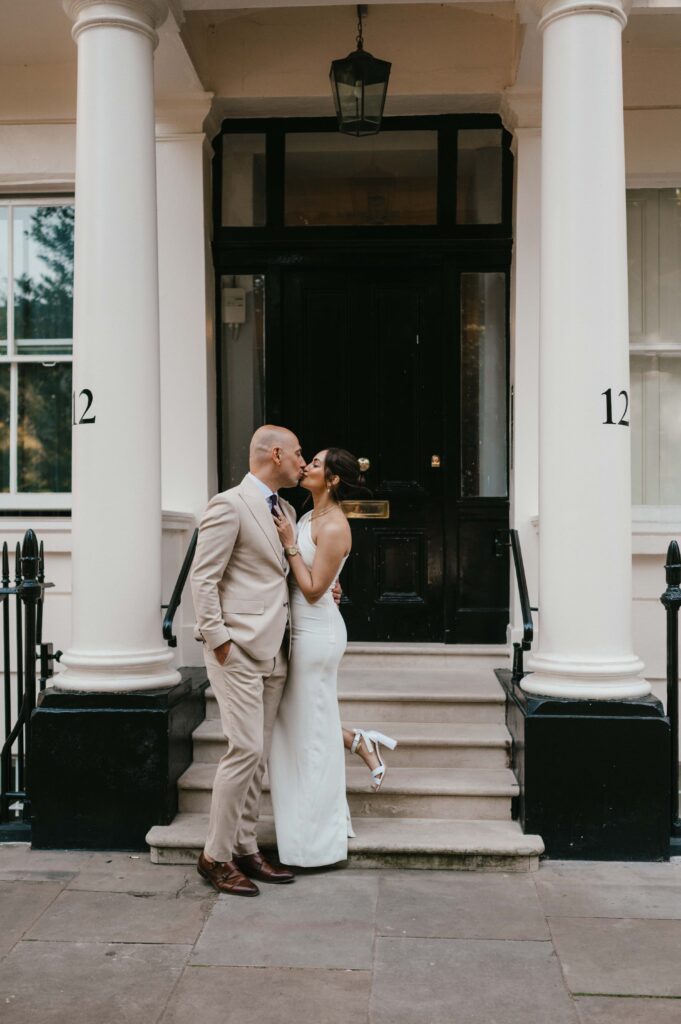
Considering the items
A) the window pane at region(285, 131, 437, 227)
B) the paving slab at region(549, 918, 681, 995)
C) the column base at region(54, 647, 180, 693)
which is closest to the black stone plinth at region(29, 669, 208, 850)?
the column base at region(54, 647, 180, 693)

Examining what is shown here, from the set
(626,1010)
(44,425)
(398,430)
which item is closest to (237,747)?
(626,1010)

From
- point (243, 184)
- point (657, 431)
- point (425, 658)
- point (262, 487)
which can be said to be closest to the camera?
point (262, 487)

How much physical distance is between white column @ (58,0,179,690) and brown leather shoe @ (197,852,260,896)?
1.02m

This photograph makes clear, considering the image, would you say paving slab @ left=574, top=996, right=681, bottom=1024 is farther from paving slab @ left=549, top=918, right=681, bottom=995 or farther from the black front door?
the black front door

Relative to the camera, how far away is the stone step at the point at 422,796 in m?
5.47

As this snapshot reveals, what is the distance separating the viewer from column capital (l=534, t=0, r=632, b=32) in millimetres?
5258

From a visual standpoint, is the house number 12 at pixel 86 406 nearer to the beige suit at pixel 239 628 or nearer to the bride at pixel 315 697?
the beige suit at pixel 239 628

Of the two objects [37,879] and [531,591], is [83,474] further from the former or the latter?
[531,591]

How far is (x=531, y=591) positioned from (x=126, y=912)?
10.7ft

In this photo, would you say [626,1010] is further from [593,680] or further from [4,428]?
[4,428]

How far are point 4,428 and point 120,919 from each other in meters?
3.95

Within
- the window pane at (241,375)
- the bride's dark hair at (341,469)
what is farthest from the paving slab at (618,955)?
the window pane at (241,375)

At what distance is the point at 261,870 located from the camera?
16.0ft

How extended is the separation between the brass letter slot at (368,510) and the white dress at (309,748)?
221 cm
